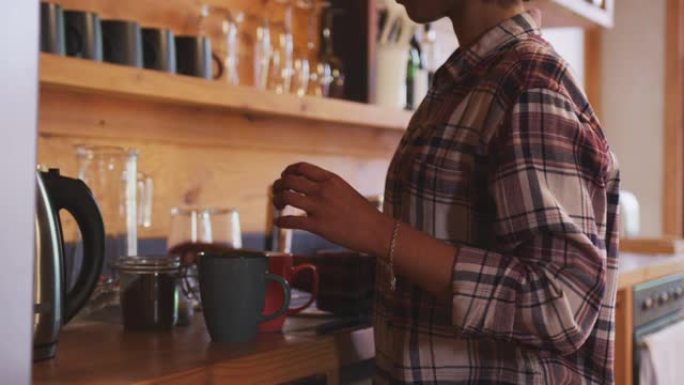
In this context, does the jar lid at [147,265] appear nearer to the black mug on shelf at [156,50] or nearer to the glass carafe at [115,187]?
the glass carafe at [115,187]

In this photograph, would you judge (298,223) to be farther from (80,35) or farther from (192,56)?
(192,56)

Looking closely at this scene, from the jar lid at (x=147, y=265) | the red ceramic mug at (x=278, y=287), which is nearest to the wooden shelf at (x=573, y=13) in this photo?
the red ceramic mug at (x=278, y=287)

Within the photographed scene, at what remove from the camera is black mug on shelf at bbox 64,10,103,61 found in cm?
173

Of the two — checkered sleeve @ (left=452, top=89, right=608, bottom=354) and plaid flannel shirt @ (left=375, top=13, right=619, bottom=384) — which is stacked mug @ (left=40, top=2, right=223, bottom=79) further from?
checkered sleeve @ (left=452, top=89, right=608, bottom=354)

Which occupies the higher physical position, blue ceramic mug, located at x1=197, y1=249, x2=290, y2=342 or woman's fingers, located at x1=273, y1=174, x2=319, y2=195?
woman's fingers, located at x1=273, y1=174, x2=319, y2=195

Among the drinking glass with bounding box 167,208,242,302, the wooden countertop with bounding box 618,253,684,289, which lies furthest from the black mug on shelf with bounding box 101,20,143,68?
the wooden countertop with bounding box 618,253,684,289

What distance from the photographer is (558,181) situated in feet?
3.63

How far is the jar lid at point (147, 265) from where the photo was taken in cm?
144

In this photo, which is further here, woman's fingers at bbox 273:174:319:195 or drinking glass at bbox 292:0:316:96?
drinking glass at bbox 292:0:316:96

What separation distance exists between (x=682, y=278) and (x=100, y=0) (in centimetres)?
177

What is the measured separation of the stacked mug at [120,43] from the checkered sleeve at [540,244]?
882mm

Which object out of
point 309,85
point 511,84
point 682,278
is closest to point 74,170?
point 309,85

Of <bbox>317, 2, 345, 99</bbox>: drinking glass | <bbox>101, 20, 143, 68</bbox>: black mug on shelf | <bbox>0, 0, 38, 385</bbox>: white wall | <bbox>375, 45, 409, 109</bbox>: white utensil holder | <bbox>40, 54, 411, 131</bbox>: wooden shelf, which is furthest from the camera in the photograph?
<bbox>375, 45, 409, 109</bbox>: white utensil holder

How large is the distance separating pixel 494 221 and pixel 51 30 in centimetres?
A: 90
